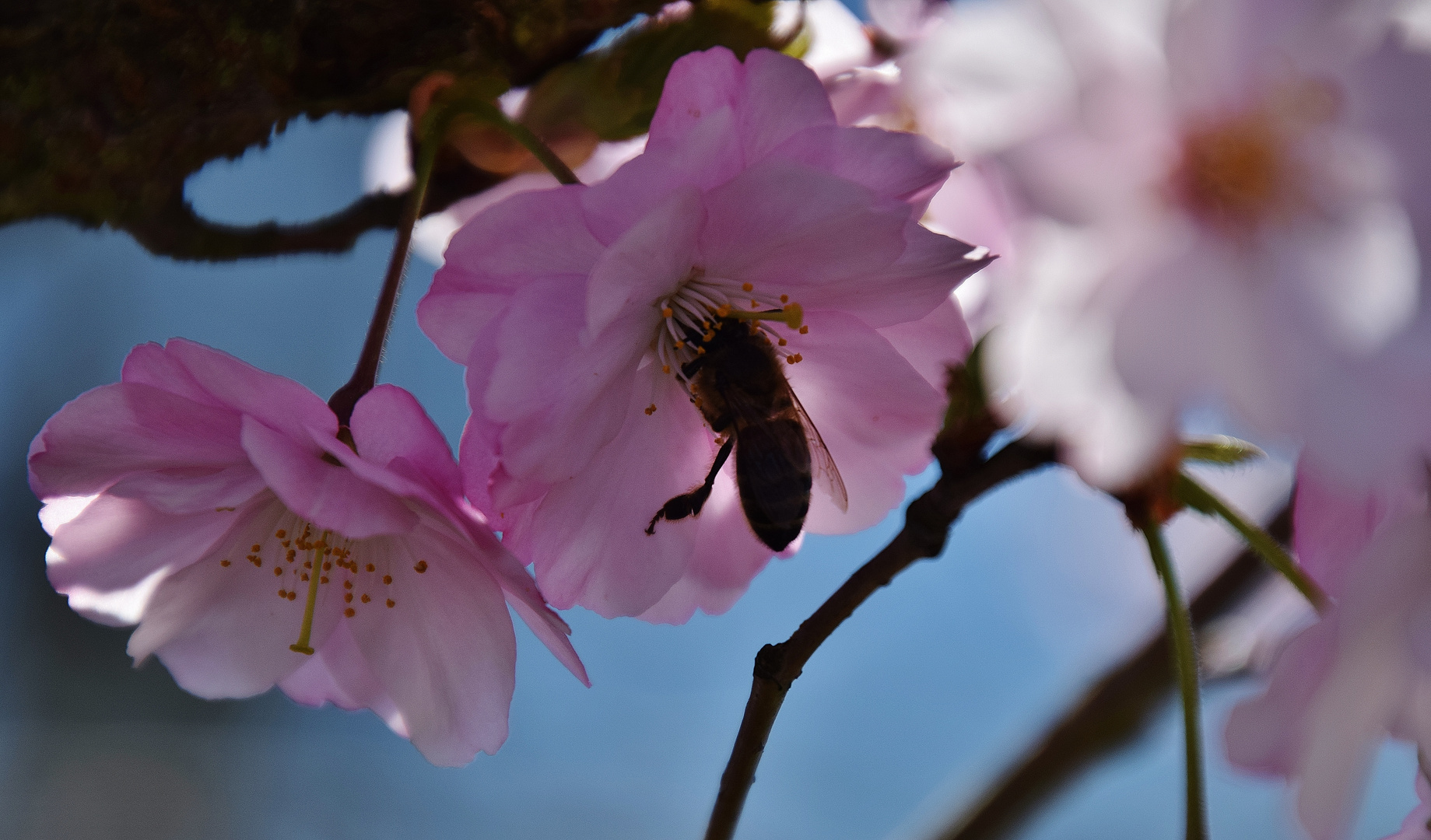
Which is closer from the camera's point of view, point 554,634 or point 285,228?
point 554,634

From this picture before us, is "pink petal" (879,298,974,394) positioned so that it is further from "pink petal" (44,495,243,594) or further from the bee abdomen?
"pink petal" (44,495,243,594)

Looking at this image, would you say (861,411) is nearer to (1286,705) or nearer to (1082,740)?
(1286,705)

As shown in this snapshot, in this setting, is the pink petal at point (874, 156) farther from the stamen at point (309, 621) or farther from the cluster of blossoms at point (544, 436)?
the stamen at point (309, 621)

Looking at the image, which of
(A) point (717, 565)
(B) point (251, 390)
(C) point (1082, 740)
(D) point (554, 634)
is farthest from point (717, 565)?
(C) point (1082, 740)

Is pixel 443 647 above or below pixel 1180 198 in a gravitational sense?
below

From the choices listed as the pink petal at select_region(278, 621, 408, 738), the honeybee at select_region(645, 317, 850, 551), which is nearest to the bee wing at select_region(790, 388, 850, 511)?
the honeybee at select_region(645, 317, 850, 551)

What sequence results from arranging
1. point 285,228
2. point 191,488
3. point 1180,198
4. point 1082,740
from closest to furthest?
point 1180,198 < point 191,488 < point 285,228 < point 1082,740

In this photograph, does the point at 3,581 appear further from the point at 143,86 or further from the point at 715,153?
the point at 715,153

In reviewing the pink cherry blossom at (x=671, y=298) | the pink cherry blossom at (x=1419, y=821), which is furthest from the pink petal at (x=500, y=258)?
the pink cherry blossom at (x=1419, y=821)
